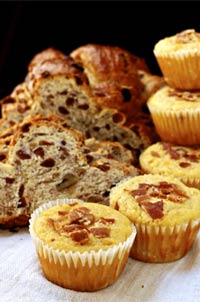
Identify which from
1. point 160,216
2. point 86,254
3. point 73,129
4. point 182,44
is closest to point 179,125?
point 182,44

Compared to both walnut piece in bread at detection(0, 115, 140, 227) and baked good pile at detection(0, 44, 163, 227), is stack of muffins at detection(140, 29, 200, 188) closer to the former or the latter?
baked good pile at detection(0, 44, 163, 227)

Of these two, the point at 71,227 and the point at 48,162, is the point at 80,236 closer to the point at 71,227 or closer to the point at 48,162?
the point at 71,227

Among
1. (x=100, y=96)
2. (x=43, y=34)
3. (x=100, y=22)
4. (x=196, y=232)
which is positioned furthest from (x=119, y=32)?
(x=196, y=232)

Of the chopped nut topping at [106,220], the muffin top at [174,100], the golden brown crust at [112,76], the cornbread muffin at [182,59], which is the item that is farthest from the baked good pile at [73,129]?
the chopped nut topping at [106,220]

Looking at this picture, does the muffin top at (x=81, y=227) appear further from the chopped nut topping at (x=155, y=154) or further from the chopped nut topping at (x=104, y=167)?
the chopped nut topping at (x=155, y=154)

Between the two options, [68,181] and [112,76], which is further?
[112,76]

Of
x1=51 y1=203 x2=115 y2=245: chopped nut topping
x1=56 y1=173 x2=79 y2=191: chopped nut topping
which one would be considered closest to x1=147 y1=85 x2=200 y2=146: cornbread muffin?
x1=56 y1=173 x2=79 y2=191: chopped nut topping
